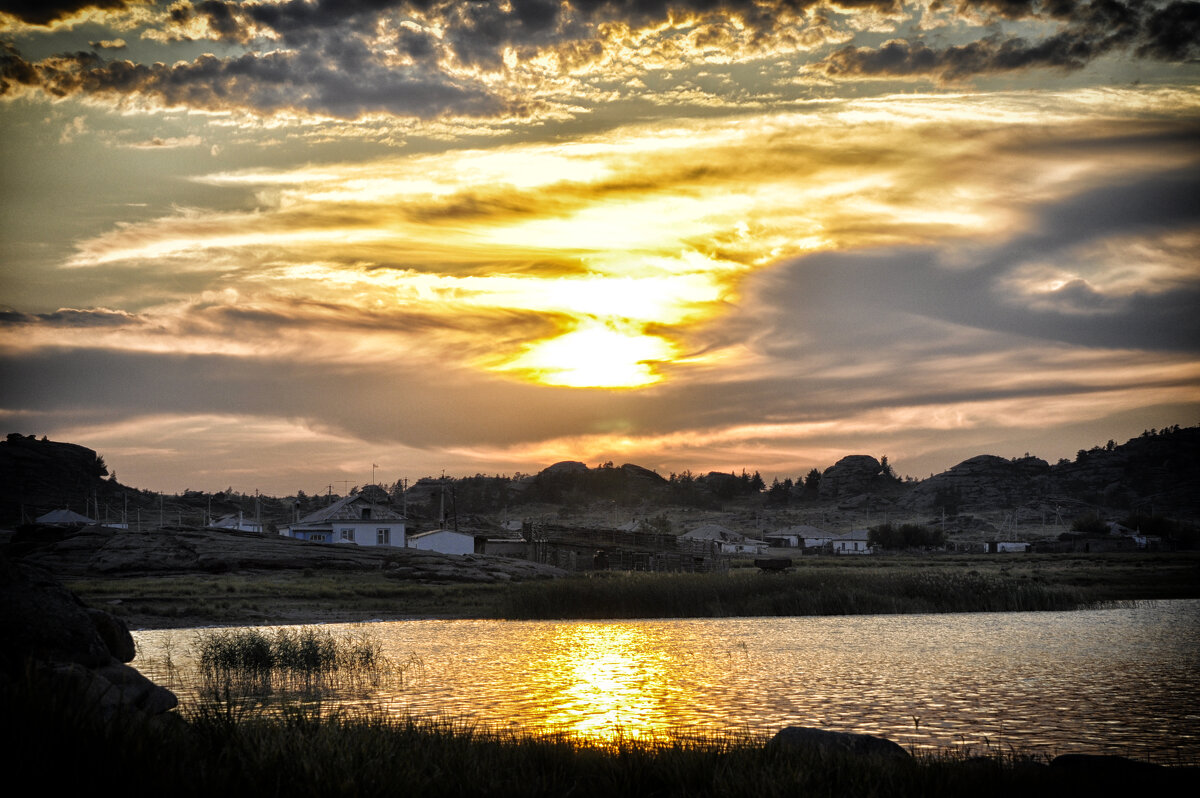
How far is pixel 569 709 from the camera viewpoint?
2316 centimetres

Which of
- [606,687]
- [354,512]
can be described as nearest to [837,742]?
[606,687]

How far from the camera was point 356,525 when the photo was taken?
101812mm

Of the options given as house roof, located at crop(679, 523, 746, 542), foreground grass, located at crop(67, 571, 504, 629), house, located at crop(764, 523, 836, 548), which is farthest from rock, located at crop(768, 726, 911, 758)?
house, located at crop(764, 523, 836, 548)

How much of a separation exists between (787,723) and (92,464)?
191 metres

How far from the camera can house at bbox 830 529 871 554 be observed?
549 feet

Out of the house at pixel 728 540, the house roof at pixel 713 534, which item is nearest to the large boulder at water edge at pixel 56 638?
A: the house at pixel 728 540

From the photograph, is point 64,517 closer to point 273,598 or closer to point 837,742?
point 273,598

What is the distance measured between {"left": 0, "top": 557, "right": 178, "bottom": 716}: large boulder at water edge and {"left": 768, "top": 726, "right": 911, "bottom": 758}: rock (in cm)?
886

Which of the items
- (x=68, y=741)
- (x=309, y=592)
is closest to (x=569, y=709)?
(x=68, y=741)

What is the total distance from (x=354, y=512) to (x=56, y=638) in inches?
3586

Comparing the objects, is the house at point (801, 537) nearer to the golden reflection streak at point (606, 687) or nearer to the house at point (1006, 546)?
the house at point (1006, 546)

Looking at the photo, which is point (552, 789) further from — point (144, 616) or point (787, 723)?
point (144, 616)

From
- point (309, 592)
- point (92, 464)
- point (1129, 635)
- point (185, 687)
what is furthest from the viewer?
point (92, 464)

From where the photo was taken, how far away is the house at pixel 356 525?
102 m
